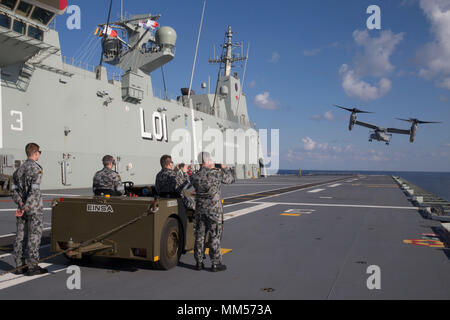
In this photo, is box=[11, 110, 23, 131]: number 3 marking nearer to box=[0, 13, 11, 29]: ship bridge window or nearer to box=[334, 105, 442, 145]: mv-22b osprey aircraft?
box=[0, 13, 11, 29]: ship bridge window

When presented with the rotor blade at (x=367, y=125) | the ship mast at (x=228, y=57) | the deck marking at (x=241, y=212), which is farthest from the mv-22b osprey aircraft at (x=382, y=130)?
the deck marking at (x=241, y=212)

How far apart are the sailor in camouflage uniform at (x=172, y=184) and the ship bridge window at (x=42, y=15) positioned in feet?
55.2

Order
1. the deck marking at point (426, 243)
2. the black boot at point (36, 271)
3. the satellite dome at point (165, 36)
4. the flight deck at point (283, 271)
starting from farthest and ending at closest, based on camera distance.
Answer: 1. the satellite dome at point (165, 36)
2. the deck marking at point (426, 243)
3. the black boot at point (36, 271)
4. the flight deck at point (283, 271)

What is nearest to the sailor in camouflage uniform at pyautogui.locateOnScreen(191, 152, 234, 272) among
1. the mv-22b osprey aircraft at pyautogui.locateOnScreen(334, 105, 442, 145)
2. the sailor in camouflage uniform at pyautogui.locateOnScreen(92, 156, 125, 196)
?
the sailor in camouflage uniform at pyautogui.locateOnScreen(92, 156, 125, 196)

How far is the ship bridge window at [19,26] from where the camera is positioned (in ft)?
58.0

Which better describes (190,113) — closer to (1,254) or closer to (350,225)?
(350,225)

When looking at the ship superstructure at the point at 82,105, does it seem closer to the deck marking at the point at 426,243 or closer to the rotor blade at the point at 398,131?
the deck marking at the point at 426,243

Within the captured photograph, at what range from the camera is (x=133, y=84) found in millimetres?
28625

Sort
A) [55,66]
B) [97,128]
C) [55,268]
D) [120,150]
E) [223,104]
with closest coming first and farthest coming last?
[55,268] < [55,66] < [97,128] < [120,150] < [223,104]

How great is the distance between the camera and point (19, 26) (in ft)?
58.8
